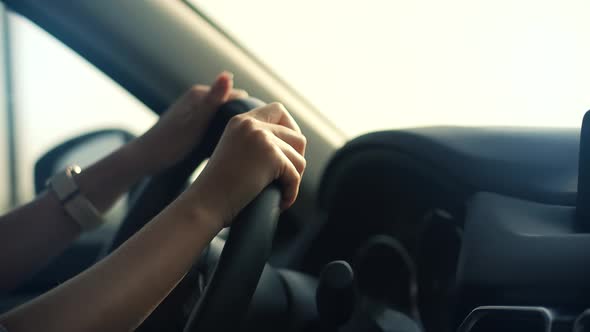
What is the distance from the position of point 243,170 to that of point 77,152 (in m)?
0.79

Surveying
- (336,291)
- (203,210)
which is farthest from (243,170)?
(336,291)

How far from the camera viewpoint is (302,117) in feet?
3.57

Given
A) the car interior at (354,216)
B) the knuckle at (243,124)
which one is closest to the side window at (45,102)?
the car interior at (354,216)

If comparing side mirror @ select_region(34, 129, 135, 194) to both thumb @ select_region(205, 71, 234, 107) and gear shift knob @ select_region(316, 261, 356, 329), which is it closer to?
thumb @ select_region(205, 71, 234, 107)

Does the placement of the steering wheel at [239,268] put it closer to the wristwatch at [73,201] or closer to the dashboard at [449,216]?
the dashboard at [449,216]

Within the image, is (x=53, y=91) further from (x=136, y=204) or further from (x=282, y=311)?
(x=282, y=311)

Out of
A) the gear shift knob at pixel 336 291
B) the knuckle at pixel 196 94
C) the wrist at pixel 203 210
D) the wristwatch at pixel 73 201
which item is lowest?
the gear shift knob at pixel 336 291

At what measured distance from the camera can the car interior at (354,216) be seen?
678 mm

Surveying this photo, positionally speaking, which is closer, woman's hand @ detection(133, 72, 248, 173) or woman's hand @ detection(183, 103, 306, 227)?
woman's hand @ detection(183, 103, 306, 227)

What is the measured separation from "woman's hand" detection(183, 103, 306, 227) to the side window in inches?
46.0

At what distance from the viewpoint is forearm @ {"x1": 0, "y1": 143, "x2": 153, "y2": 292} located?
99cm

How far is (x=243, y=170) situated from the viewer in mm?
640

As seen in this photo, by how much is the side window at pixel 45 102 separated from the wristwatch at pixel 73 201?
2.64 ft

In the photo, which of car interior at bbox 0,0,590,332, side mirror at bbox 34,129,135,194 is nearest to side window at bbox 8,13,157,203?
side mirror at bbox 34,129,135,194
